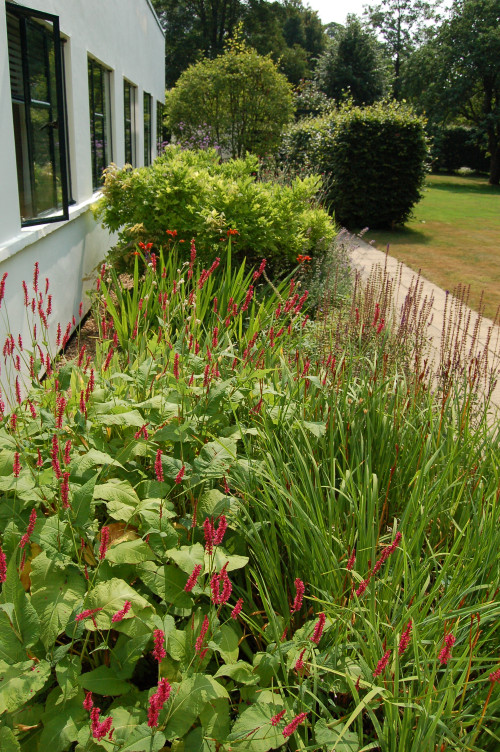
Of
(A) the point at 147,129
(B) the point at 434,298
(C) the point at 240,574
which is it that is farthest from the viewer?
(A) the point at 147,129

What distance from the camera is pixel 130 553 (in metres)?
1.65

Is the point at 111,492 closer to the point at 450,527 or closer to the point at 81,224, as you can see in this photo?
the point at 450,527

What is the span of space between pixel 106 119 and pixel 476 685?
9.08 m

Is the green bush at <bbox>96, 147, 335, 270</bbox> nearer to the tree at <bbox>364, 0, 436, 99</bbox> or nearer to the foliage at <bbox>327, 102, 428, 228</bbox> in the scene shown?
the foliage at <bbox>327, 102, 428, 228</bbox>

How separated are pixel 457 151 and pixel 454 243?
27579 mm

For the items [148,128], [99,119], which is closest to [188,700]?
[99,119]

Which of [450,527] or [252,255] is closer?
[450,527]

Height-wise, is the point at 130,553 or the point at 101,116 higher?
the point at 101,116

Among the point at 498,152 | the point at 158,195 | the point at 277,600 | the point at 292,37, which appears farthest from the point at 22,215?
the point at 292,37

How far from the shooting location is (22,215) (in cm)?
468

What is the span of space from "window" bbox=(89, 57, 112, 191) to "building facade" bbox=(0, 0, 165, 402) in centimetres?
1

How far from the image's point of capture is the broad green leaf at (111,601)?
1523 mm

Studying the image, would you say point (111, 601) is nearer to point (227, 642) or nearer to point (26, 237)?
point (227, 642)

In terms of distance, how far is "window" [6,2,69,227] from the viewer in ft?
14.7
